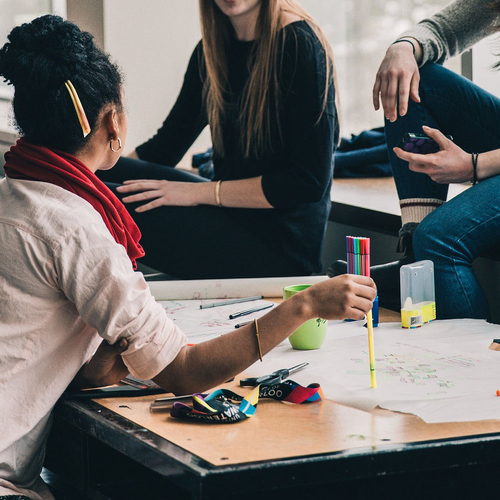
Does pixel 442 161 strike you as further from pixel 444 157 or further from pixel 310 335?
pixel 310 335

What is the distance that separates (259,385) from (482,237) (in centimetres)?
70

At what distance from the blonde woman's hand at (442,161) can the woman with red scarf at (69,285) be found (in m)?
0.58

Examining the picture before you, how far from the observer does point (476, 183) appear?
5.19 ft

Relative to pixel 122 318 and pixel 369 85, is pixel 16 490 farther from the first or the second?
pixel 369 85

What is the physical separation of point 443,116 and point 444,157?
213 millimetres

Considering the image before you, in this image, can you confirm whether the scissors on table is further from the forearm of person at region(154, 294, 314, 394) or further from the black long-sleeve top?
the black long-sleeve top

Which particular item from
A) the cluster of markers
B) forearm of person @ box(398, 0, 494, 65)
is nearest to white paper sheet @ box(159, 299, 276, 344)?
the cluster of markers

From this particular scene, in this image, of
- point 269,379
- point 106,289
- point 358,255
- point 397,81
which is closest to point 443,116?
point 397,81

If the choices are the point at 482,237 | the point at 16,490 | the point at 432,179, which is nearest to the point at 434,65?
the point at 432,179

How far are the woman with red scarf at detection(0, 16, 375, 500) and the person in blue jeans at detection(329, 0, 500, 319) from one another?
20.5 inches

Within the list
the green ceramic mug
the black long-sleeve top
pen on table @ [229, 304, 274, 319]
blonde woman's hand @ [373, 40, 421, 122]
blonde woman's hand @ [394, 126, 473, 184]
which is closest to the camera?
the green ceramic mug

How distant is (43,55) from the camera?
997 millimetres

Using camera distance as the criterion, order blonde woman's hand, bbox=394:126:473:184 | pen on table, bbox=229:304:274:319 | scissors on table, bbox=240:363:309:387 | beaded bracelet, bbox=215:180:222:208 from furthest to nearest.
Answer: beaded bracelet, bbox=215:180:222:208
blonde woman's hand, bbox=394:126:473:184
pen on table, bbox=229:304:274:319
scissors on table, bbox=240:363:309:387

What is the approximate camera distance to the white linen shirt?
0.93m
